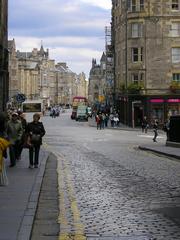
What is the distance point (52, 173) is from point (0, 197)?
19.6ft

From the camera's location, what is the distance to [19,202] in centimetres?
1159

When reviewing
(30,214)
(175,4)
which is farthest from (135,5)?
(30,214)

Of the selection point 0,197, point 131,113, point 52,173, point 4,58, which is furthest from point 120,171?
point 131,113

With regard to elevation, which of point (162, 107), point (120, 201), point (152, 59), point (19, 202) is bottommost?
point (120, 201)

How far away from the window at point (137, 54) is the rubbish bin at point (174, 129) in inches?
1517

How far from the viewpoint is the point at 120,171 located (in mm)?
18953

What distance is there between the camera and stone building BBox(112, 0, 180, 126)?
71.5m

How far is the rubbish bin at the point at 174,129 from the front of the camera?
3284 cm

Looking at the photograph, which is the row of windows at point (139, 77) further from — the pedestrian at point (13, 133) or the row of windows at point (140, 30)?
the pedestrian at point (13, 133)

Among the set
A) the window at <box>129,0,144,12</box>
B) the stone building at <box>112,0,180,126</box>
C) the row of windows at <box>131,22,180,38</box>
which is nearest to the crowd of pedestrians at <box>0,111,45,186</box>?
the stone building at <box>112,0,180,126</box>

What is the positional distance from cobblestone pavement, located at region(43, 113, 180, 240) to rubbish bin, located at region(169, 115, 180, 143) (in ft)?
39.1

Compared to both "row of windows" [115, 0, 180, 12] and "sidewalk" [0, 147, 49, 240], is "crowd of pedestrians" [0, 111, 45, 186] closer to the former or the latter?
"sidewalk" [0, 147, 49, 240]

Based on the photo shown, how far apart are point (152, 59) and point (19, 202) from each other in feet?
203

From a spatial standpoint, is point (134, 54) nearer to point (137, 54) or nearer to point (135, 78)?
point (137, 54)
